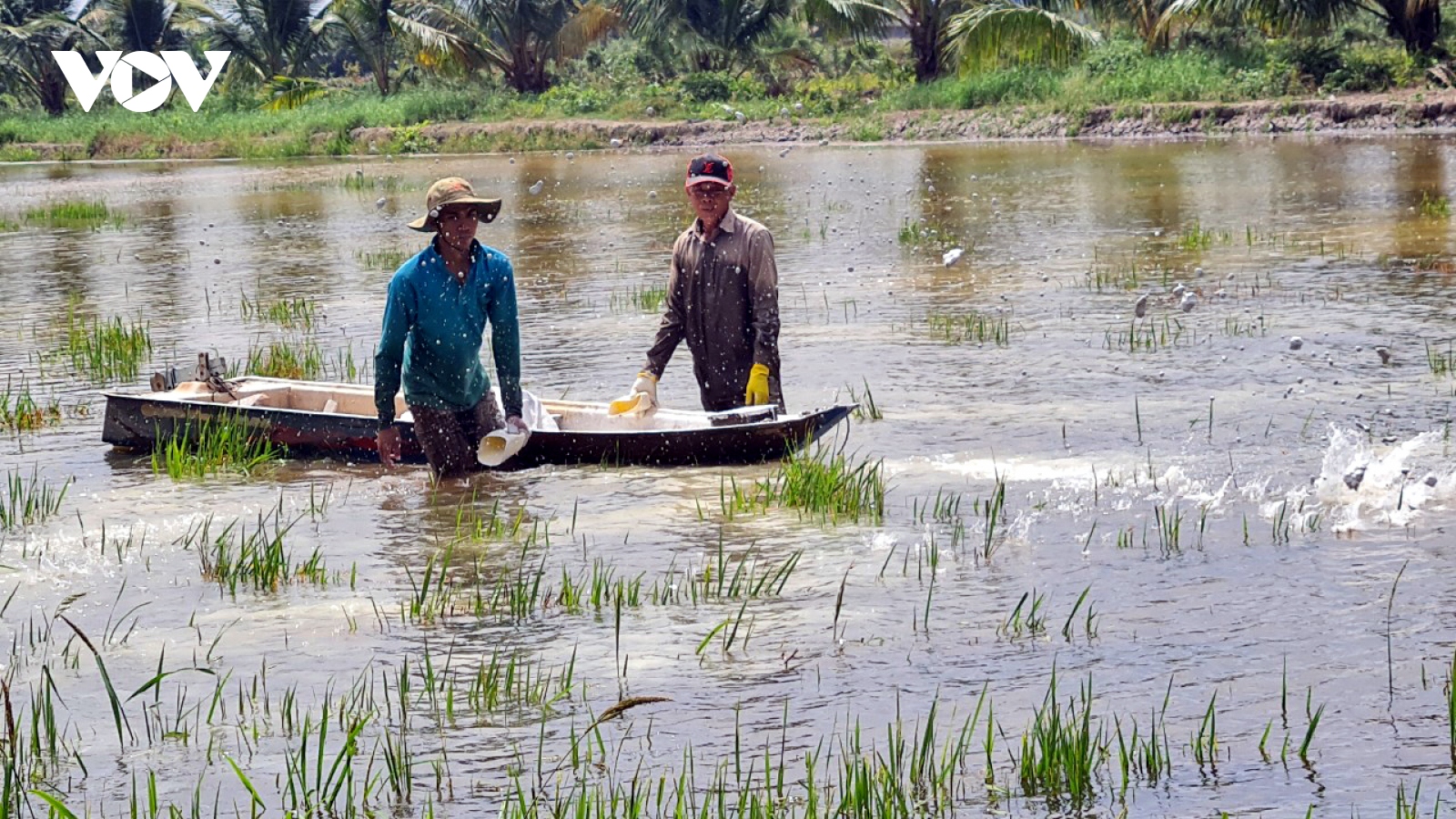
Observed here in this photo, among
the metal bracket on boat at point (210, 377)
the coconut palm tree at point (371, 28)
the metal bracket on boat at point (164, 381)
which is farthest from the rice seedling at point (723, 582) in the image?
the coconut palm tree at point (371, 28)

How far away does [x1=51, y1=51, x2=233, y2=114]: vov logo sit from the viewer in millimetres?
58250

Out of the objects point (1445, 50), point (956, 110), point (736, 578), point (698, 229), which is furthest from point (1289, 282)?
point (956, 110)

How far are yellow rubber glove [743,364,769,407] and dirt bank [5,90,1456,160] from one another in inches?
1060

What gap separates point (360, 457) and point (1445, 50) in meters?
30.9

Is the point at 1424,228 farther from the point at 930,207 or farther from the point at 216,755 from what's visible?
the point at 216,755

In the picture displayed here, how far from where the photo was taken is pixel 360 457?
33.3 feet

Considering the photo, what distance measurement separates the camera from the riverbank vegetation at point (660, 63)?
124 feet

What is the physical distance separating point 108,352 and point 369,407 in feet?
12.8

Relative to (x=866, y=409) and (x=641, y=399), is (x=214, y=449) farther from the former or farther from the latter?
(x=866, y=409)

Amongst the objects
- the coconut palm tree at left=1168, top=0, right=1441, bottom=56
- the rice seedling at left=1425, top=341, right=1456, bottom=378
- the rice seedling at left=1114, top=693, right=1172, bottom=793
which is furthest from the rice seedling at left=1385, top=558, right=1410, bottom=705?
the coconut palm tree at left=1168, top=0, right=1441, bottom=56

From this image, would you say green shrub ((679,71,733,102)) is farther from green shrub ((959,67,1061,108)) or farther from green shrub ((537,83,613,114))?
green shrub ((959,67,1061,108))

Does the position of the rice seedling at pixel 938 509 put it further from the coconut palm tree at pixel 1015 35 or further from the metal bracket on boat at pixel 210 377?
the coconut palm tree at pixel 1015 35

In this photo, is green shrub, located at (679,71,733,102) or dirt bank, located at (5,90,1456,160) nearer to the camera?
dirt bank, located at (5,90,1456,160)

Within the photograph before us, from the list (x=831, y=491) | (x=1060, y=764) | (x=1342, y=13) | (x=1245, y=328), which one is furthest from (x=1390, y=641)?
(x=1342, y=13)
